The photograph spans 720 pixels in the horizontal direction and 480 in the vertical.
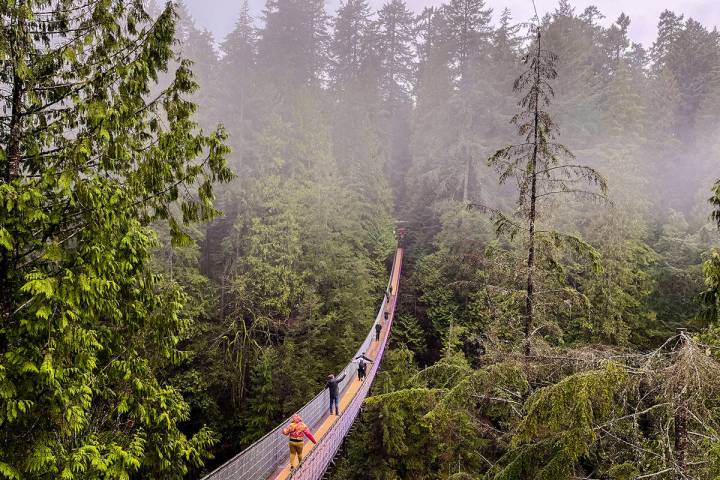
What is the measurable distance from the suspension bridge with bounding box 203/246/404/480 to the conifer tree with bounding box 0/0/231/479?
204 cm

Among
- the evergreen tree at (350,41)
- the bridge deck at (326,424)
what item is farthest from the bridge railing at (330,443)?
the evergreen tree at (350,41)

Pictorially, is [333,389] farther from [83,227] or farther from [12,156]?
[12,156]

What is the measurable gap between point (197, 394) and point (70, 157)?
13.5 m

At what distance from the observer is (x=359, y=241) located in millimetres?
20547

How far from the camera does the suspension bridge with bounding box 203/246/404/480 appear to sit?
21.6 feet

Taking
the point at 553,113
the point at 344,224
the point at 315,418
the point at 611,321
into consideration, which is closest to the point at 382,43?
the point at 553,113

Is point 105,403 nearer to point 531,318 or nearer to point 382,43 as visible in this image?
point 531,318

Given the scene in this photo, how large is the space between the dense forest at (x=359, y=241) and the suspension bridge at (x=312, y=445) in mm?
666

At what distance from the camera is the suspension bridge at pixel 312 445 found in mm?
6586

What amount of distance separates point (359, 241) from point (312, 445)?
12476 mm

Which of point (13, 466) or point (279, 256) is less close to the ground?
point (279, 256)

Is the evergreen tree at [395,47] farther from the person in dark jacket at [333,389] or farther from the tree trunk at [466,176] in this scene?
the person in dark jacket at [333,389]

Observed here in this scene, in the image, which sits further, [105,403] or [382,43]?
[382,43]

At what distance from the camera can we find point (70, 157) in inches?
141
